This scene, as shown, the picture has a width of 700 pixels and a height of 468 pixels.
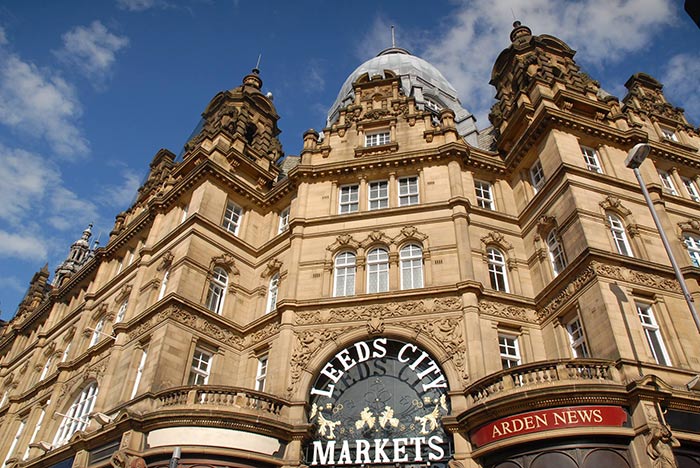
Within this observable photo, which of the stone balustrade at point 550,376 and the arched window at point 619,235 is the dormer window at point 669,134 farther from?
the stone balustrade at point 550,376

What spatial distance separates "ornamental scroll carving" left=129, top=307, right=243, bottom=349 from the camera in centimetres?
2272

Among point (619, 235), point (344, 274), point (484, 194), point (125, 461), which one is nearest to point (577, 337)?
point (619, 235)

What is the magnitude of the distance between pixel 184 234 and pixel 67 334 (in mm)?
14082

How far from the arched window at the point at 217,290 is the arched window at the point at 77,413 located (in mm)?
7215

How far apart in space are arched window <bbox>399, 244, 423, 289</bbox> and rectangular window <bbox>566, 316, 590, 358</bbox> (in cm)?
598

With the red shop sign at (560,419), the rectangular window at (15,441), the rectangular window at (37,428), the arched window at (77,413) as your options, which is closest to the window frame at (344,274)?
the red shop sign at (560,419)

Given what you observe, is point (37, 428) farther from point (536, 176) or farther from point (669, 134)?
point (669, 134)

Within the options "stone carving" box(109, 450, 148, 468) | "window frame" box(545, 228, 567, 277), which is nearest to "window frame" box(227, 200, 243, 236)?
"stone carving" box(109, 450, 148, 468)

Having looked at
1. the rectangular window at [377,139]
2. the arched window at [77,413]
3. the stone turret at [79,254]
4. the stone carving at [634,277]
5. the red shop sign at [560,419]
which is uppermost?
the stone turret at [79,254]

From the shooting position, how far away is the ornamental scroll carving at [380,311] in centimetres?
2112

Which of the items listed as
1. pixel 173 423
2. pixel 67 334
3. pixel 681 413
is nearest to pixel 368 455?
pixel 173 423

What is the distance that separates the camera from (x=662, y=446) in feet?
47.8

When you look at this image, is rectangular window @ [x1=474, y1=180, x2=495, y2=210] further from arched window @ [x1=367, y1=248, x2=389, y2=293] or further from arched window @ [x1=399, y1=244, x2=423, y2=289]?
arched window @ [x1=367, y1=248, x2=389, y2=293]

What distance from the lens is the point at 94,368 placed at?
2645 centimetres
